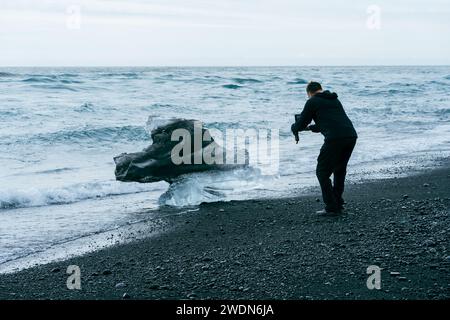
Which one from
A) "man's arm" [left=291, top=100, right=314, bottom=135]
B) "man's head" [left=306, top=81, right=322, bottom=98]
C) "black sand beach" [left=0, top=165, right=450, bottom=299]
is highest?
"man's head" [left=306, top=81, right=322, bottom=98]

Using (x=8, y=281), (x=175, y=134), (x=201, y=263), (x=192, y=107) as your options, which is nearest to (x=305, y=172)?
(x=175, y=134)

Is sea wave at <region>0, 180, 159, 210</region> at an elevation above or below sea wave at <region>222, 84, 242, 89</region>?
below

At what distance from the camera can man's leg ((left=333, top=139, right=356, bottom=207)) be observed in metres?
7.59

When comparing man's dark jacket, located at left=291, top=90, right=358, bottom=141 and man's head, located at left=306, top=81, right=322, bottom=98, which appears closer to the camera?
man's dark jacket, located at left=291, top=90, right=358, bottom=141

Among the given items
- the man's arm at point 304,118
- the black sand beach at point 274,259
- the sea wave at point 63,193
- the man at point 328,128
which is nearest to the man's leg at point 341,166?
the man at point 328,128

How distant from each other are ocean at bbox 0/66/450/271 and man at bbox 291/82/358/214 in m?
2.24

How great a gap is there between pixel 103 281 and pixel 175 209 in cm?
347

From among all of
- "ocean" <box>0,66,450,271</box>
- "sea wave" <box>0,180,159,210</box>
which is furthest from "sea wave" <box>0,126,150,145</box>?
"sea wave" <box>0,180,159,210</box>

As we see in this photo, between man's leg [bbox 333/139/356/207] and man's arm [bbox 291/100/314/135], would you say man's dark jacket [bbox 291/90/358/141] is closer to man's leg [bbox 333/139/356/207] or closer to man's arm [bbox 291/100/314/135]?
man's arm [bbox 291/100/314/135]

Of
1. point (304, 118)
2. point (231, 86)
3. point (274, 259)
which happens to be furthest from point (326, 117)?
point (231, 86)

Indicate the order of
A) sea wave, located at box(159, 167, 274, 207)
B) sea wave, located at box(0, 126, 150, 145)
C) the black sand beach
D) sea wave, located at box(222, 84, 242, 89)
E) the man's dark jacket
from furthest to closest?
sea wave, located at box(222, 84, 242, 89)
sea wave, located at box(0, 126, 150, 145)
sea wave, located at box(159, 167, 274, 207)
the man's dark jacket
the black sand beach

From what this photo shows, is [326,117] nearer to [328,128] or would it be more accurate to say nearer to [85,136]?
[328,128]

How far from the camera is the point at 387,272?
17.3 ft
